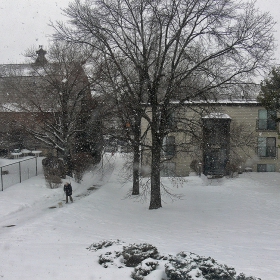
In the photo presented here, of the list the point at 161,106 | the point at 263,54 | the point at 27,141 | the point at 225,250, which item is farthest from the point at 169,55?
the point at 27,141

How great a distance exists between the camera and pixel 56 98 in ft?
83.0

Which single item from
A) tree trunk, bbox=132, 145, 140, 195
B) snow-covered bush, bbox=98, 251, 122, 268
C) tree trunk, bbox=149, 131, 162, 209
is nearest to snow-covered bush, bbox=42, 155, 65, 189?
tree trunk, bbox=132, 145, 140, 195

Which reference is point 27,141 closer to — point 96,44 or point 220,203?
point 96,44

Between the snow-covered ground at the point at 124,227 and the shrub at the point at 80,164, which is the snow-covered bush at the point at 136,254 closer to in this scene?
the snow-covered ground at the point at 124,227

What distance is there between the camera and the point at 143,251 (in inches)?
371

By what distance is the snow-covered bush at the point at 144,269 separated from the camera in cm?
805

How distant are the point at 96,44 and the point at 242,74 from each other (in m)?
7.65

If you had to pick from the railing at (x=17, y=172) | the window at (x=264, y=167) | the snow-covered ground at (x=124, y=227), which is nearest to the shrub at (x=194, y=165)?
the snow-covered ground at (x=124, y=227)

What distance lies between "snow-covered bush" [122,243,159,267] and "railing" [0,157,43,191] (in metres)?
13.2

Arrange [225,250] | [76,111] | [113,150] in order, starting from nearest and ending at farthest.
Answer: [225,250], [113,150], [76,111]

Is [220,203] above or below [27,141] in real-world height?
below

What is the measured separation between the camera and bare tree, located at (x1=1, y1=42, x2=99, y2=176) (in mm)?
25047

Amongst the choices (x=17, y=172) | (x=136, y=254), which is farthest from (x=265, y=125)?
(x=136, y=254)

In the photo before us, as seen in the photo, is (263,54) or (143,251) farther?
(263,54)
